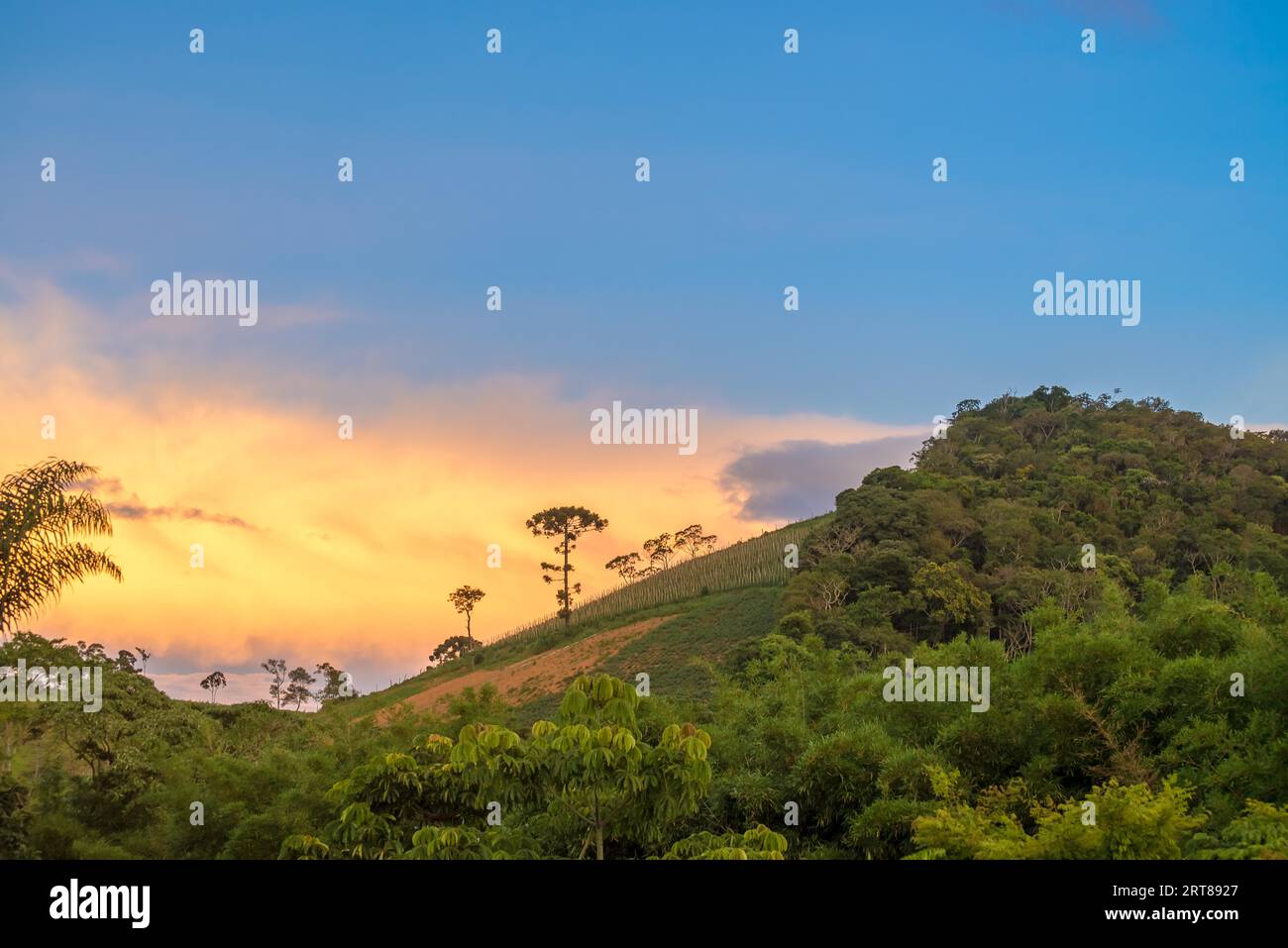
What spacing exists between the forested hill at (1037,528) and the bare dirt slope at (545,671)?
15.5m

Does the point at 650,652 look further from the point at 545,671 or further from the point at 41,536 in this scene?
the point at 41,536

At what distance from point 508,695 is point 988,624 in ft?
93.1

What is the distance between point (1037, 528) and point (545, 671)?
1234 inches

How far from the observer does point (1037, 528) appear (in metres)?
63.6

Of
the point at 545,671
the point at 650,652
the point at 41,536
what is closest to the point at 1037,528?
the point at 650,652

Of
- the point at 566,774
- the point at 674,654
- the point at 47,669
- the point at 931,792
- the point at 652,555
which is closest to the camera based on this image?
the point at 566,774

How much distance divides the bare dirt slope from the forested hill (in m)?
15.5

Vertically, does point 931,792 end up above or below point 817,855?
above

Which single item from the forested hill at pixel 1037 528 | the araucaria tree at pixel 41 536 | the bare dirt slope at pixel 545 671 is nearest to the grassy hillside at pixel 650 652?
the bare dirt slope at pixel 545 671

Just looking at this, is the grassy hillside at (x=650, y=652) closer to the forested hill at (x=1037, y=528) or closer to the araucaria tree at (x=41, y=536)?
the forested hill at (x=1037, y=528)

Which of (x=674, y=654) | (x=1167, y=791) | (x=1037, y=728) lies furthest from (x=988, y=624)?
(x=1167, y=791)
